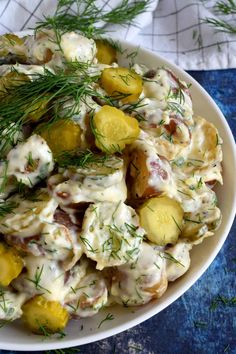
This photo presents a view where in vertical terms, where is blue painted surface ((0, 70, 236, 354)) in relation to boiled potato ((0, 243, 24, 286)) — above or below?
below

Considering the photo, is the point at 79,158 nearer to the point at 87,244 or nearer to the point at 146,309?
the point at 87,244

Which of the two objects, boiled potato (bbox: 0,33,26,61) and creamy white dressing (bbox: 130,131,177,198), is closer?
creamy white dressing (bbox: 130,131,177,198)

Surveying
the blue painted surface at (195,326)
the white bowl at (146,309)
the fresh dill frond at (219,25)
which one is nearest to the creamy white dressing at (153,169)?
the white bowl at (146,309)

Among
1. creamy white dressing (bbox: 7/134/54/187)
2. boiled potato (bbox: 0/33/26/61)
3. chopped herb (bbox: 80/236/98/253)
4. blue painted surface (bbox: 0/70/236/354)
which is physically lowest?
blue painted surface (bbox: 0/70/236/354)

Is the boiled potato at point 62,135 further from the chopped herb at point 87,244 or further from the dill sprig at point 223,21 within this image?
the dill sprig at point 223,21

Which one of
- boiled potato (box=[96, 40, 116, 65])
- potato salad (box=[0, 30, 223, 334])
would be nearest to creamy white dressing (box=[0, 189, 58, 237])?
potato salad (box=[0, 30, 223, 334])

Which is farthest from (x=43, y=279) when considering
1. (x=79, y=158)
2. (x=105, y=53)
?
(x=105, y=53)

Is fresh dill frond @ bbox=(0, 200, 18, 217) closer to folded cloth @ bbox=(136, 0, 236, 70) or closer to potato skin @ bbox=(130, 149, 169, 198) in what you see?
potato skin @ bbox=(130, 149, 169, 198)
